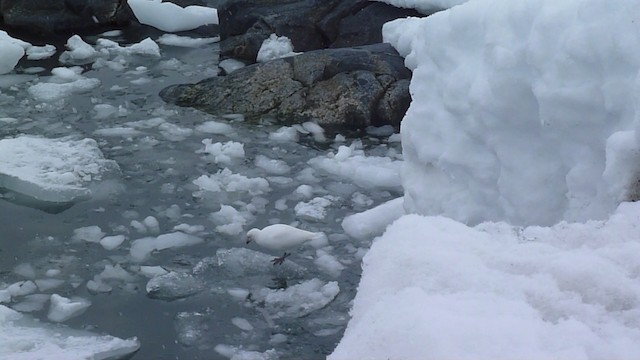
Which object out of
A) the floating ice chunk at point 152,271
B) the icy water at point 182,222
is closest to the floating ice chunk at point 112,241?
the icy water at point 182,222

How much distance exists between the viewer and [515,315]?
2.39 meters

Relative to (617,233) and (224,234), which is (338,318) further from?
(617,233)

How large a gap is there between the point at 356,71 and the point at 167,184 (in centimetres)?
227

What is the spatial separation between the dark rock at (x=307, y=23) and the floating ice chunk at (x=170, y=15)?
3.12 ft

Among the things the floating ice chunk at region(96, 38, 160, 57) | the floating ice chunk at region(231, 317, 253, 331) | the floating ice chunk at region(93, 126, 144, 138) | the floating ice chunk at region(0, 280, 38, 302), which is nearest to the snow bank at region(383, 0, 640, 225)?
the floating ice chunk at region(231, 317, 253, 331)

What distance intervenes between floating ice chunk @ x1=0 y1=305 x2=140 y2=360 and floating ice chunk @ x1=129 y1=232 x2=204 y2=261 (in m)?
0.77

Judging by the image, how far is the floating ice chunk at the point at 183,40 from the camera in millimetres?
9016

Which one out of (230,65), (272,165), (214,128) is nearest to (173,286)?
(272,165)

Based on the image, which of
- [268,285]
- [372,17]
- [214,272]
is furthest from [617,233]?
[372,17]

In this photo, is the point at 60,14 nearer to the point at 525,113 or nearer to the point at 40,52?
the point at 40,52

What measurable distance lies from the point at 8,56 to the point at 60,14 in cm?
180

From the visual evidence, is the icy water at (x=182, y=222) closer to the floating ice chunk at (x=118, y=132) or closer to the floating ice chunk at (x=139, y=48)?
the floating ice chunk at (x=118, y=132)

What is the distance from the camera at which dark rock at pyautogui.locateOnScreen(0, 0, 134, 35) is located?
9.39 m

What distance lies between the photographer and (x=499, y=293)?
2557 mm
